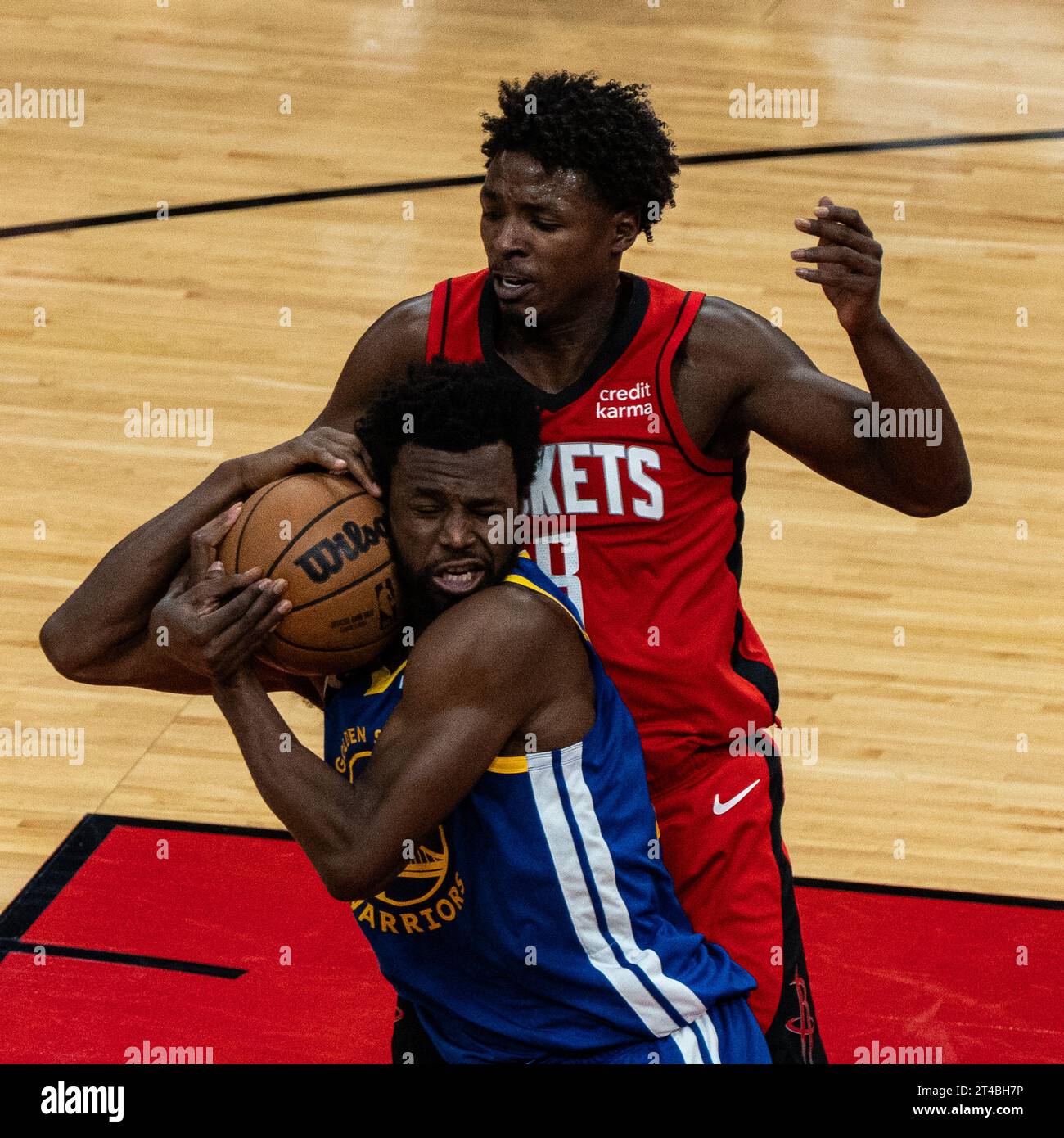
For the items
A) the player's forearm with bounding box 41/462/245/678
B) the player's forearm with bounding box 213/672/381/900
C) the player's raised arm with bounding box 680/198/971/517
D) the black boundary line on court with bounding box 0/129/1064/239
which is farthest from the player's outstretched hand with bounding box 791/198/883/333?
the black boundary line on court with bounding box 0/129/1064/239

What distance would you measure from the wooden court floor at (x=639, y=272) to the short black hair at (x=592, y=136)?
2039 millimetres

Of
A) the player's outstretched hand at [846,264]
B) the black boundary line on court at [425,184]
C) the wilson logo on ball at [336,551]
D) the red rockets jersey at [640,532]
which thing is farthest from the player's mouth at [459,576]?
the black boundary line on court at [425,184]

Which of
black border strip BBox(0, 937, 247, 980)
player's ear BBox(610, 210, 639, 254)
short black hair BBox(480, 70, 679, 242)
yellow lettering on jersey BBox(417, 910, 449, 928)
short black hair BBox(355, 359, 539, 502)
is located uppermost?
short black hair BBox(480, 70, 679, 242)

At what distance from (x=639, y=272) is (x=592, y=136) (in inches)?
188

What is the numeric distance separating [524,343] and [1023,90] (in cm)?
799

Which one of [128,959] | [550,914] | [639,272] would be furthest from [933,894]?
[639,272]

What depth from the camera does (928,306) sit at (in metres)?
7.84

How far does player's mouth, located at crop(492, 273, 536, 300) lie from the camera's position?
3.18 metres

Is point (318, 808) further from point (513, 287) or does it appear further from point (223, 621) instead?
point (513, 287)

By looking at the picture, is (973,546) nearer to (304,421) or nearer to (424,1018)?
(304,421)

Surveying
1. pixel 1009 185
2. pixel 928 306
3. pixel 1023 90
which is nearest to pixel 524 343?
Result: pixel 928 306

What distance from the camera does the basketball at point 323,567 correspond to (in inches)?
105

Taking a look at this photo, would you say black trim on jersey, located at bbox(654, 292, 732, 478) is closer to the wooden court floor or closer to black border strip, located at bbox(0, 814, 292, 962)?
the wooden court floor

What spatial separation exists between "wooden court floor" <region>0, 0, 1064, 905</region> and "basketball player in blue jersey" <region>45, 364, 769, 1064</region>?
2040mm
